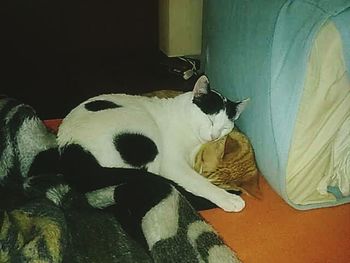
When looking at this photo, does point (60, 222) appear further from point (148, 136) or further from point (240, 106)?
point (240, 106)

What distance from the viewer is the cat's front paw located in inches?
42.9

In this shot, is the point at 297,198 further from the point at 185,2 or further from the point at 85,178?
the point at 185,2

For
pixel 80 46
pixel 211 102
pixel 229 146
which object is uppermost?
pixel 211 102

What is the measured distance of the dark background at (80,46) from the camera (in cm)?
222

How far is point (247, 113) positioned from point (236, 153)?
4.2 inches

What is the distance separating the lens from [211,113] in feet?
4.10

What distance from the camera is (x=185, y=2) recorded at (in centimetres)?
227

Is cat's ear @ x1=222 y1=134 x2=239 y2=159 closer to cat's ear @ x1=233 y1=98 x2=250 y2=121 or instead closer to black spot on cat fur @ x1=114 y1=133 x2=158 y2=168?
cat's ear @ x1=233 y1=98 x2=250 y2=121

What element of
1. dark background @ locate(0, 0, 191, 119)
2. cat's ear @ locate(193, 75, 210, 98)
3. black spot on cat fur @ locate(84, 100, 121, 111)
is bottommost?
dark background @ locate(0, 0, 191, 119)

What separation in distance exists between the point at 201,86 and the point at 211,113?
0.08m

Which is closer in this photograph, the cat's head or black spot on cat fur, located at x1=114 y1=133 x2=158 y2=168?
black spot on cat fur, located at x1=114 y1=133 x2=158 y2=168

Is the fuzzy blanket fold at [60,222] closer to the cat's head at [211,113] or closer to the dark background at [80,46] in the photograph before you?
the cat's head at [211,113]

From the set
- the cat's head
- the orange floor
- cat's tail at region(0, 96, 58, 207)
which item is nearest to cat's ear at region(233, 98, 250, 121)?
the cat's head

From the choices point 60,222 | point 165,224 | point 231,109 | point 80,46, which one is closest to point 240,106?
point 231,109
